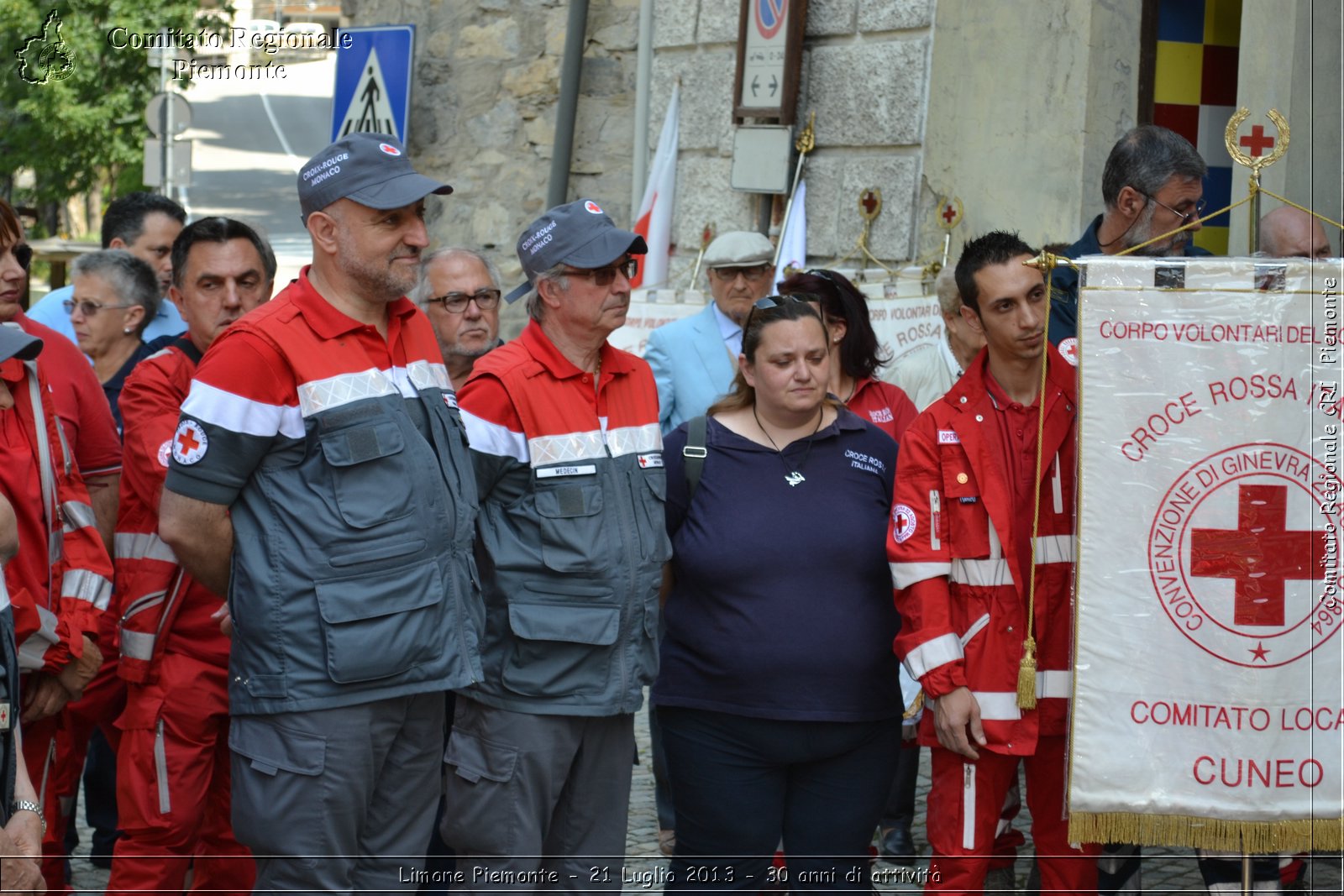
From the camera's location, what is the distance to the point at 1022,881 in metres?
5.66

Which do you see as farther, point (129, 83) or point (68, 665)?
point (129, 83)

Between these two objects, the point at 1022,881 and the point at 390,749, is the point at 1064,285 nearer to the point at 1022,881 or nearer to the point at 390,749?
the point at 1022,881

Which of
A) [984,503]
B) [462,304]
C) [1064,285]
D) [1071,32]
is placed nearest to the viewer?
[984,503]

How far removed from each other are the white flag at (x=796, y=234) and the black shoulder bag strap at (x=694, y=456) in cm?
406

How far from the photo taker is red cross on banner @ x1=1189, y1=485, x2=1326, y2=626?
384cm

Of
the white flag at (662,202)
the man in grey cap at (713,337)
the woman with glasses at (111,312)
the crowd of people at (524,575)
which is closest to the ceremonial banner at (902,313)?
the man in grey cap at (713,337)

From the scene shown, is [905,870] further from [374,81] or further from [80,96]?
[80,96]

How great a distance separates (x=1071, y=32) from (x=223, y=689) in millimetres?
4833

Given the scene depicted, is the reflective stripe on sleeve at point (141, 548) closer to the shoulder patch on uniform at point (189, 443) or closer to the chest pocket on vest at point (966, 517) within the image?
the shoulder patch on uniform at point (189, 443)

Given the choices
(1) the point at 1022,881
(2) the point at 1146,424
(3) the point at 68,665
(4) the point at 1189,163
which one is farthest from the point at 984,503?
(3) the point at 68,665

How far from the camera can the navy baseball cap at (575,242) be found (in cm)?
423

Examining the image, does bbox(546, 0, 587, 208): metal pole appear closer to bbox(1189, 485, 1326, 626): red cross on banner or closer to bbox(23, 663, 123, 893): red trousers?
bbox(23, 663, 123, 893): red trousers

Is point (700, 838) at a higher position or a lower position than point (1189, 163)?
lower

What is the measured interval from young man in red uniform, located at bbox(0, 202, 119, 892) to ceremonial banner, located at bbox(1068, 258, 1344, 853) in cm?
259
